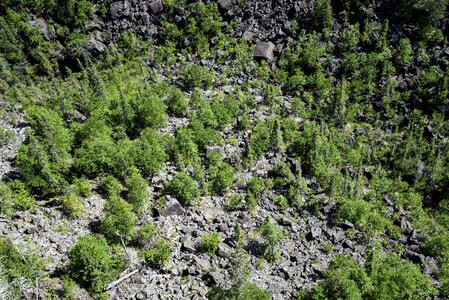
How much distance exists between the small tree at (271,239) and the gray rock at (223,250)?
4.08 metres

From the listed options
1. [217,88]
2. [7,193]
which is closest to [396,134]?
[217,88]

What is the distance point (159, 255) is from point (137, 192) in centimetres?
795

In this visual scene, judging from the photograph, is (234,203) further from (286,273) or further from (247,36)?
(247,36)

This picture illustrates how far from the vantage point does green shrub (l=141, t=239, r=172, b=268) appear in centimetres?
3128

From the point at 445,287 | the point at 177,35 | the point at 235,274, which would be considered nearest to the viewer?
the point at 235,274

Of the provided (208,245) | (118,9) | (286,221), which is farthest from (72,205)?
(118,9)

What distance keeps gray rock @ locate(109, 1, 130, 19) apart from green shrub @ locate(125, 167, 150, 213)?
144 ft

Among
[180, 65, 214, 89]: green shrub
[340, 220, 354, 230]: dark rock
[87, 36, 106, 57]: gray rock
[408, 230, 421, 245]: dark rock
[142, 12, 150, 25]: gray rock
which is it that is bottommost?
[408, 230, 421, 245]: dark rock

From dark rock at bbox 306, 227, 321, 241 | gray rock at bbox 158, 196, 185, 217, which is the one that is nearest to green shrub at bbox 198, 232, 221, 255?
gray rock at bbox 158, 196, 185, 217

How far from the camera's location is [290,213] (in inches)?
1608

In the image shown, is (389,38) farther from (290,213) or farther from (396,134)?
(290,213)

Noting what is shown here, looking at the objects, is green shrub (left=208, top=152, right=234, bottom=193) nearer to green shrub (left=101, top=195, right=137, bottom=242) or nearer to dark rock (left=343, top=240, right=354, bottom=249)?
green shrub (left=101, top=195, right=137, bottom=242)

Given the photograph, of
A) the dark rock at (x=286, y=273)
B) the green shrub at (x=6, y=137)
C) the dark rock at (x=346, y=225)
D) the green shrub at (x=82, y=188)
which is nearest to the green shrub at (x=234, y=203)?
the dark rock at (x=286, y=273)

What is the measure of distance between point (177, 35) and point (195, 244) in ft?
157
